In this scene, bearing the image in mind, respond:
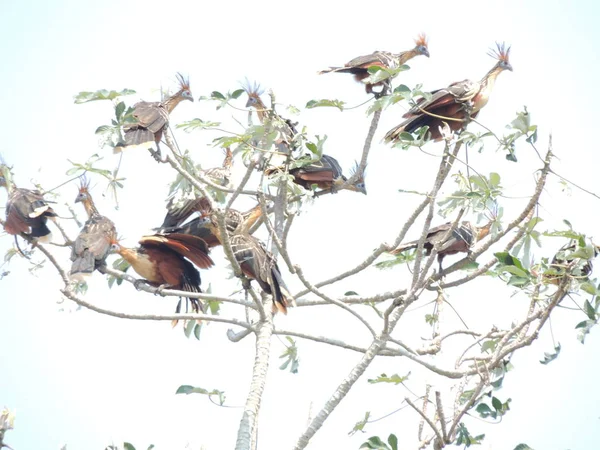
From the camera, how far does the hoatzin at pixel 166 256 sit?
545 cm

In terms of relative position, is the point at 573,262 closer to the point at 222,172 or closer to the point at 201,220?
the point at 201,220

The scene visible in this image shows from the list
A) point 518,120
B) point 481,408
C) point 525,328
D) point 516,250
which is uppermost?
point 518,120

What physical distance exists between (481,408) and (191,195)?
216 cm

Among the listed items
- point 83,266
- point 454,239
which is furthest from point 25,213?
point 454,239

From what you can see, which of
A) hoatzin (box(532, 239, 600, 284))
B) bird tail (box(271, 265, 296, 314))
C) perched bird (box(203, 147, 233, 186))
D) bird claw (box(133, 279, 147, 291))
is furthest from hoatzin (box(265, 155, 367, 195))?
hoatzin (box(532, 239, 600, 284))

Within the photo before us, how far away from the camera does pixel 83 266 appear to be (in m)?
5.03

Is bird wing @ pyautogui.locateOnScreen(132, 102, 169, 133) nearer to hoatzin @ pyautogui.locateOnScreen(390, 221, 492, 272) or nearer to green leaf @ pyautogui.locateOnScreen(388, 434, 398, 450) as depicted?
hoatzin @ pyautogui.locateOnScreen(390, 221, 492, 272)

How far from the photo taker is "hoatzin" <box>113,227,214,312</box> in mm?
5453

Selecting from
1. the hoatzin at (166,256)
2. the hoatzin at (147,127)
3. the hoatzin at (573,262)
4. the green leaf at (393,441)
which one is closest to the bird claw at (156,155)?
the hoatzin at (147,127)

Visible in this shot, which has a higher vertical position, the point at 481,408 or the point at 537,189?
the point at 537,189

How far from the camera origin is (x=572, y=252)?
358 centimetres

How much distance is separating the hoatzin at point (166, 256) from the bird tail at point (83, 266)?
0.36m

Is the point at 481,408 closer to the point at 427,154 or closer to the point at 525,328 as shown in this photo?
the point at 525,328

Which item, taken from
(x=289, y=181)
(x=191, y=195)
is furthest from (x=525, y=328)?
(x=191, y=195)
